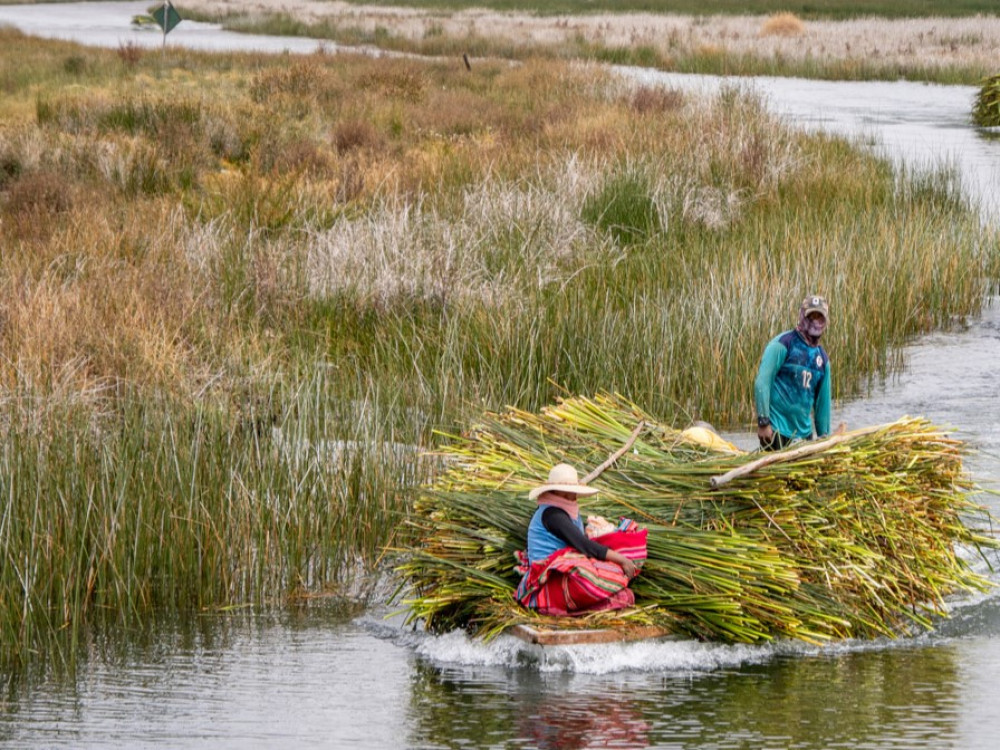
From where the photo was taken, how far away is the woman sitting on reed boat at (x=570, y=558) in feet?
27.3

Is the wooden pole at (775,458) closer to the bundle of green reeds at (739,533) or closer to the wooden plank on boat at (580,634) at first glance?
the bundle of green reeds at (739,533)

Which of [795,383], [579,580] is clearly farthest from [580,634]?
[795,383]

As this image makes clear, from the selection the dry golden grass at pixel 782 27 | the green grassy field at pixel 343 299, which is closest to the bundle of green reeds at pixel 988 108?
the green grassy field at pixel 343 299

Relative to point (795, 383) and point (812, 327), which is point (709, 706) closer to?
point (795, 383)

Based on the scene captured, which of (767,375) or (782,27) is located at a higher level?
(782,27)

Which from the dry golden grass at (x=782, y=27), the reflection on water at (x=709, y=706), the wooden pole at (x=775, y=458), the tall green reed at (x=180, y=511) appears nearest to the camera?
the reflection on water at (x=709, y=706)

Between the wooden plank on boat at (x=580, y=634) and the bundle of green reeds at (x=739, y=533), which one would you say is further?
the bundle of green reeds at (x=739, y=533)

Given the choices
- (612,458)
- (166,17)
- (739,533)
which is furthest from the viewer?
(166,17)

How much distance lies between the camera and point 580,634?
8.20m

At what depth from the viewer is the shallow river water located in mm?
7473

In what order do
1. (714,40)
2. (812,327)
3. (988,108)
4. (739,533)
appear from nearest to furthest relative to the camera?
(739,533), (812,327), (988,108), (714,40)

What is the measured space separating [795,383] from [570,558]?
292 cm

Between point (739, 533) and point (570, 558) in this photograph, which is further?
point (739, 533)

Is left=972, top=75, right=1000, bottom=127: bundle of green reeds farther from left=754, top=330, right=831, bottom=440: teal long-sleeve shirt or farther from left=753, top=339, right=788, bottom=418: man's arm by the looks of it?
left=753, top=339, right=788, bottom=418: man's arm
